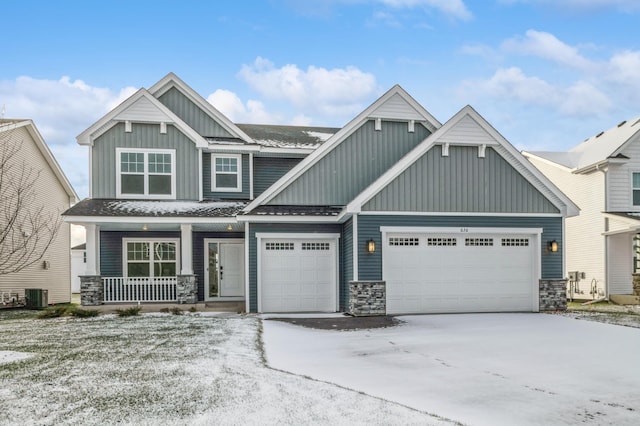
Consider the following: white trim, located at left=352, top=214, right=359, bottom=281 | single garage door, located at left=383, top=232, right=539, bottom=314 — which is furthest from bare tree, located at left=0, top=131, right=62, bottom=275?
single garage door, located at left=383, top=232, right=539, bottom=314

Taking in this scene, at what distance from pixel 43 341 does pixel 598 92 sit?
39564mm

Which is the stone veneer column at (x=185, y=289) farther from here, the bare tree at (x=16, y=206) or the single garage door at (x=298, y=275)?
the bare tree at (x=16, y=206)

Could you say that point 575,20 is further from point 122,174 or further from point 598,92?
point 598,92

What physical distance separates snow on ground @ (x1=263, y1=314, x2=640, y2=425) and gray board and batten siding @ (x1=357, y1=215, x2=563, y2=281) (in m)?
2.28

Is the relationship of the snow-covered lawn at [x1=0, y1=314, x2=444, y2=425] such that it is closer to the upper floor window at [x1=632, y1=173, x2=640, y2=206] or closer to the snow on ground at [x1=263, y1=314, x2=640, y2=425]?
the snow on ground at [x1=263, y1=314, x2=640, y2=425]

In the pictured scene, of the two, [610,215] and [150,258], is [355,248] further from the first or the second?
[610,215]

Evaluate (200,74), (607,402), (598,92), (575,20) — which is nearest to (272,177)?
(200,74)

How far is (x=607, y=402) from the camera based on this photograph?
5605 millimetres

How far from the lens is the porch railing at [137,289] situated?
1602 cm

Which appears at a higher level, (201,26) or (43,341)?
(201,26)

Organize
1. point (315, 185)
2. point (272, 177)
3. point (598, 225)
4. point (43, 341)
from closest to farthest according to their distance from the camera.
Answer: point (43, 341) < point (315, 185) < point (272, 177) < point (598, 225)

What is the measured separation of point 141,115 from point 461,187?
33.3ft

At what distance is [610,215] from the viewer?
18969 millimetres

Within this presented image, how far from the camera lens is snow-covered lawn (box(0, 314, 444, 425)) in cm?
492
